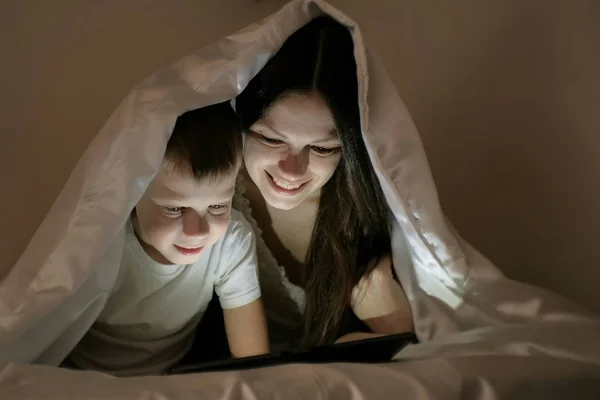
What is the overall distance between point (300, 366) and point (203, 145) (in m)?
0.30

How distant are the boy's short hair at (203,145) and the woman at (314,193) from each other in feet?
0.19

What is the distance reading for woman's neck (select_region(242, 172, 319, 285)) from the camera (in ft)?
3.01

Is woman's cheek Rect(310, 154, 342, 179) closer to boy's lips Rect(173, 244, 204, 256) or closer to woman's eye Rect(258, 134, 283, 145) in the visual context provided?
woman's eye Rect(258, 134, 283, 145)

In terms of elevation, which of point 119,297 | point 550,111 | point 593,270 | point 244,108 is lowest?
point 593,270

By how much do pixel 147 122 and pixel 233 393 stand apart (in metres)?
0.33

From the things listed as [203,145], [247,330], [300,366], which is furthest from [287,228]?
[300,366]

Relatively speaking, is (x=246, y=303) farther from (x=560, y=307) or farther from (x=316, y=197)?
(x=560, y=307)

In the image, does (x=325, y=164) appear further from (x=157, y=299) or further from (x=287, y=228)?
(x=157, y=299)

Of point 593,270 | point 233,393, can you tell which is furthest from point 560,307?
point 233,393

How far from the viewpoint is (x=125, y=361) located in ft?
2.67

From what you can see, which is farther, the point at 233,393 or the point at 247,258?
the point at 247,258

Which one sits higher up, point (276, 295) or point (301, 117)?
point (301, 117)

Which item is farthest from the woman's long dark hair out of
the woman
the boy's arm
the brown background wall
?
the brown background wall

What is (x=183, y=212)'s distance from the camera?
711mm
